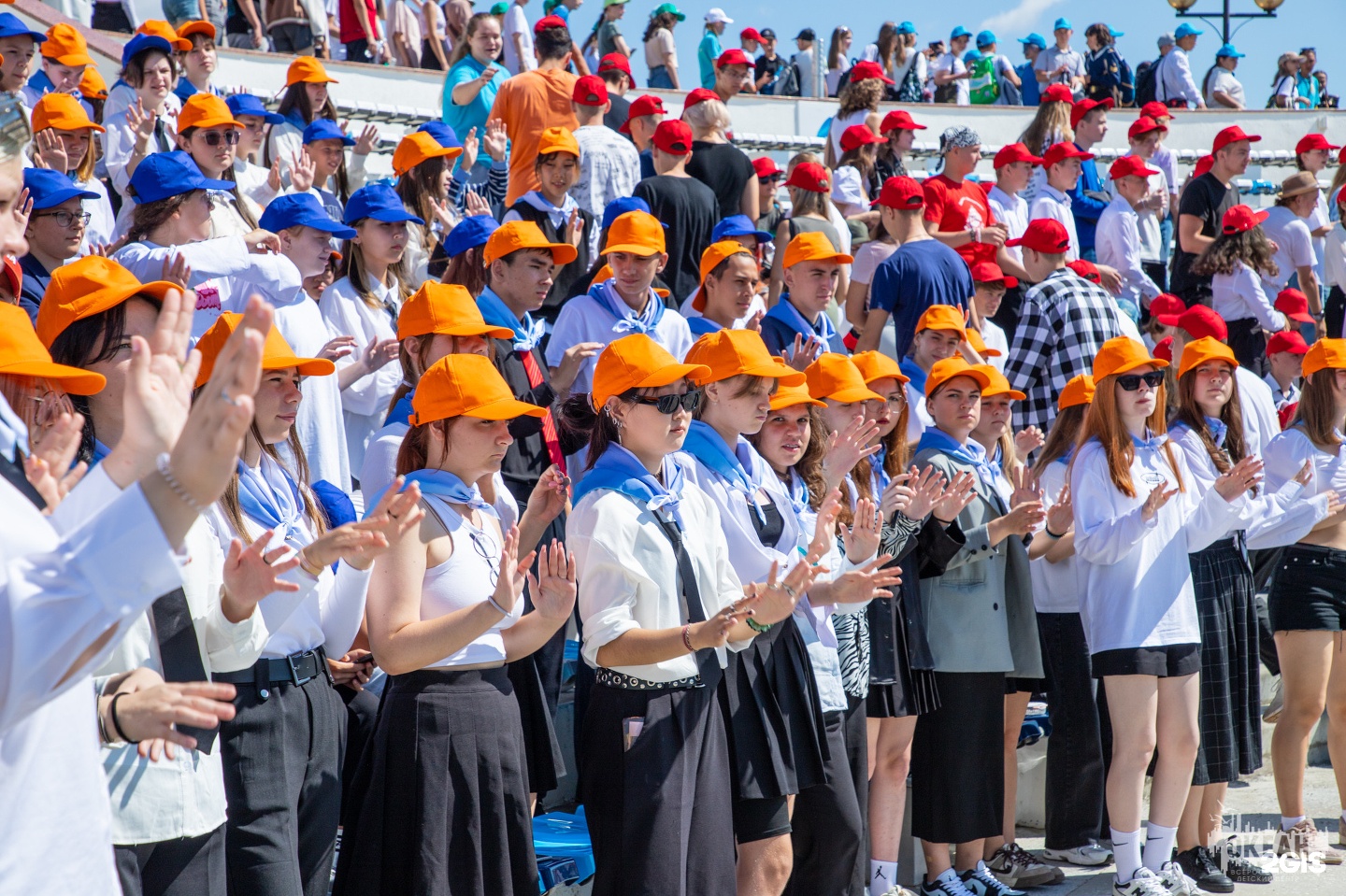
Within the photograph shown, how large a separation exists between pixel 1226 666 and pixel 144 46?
21.2ft

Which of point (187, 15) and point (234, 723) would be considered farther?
point (187, 15)

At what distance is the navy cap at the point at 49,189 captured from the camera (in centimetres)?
533

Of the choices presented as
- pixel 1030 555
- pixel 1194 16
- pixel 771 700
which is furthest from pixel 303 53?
pixel 1194 16

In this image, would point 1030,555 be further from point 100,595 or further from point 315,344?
point 100,595

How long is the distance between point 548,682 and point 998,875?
7.85ft

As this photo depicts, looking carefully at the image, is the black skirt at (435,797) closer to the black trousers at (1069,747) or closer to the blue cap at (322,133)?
the black trousers at (1069,747)

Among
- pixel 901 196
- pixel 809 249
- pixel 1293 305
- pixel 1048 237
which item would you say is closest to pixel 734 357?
pixel 809 249

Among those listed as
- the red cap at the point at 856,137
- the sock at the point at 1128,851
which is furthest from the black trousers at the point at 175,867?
the red cap at the point at 856,137

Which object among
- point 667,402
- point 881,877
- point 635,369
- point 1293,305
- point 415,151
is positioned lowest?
point 881,877

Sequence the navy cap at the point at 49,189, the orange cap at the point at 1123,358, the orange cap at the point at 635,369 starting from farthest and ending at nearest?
the orange cap at the point at 1123,358 < the navy cap at the point at 49,189 < the orange cap at the point at 635,369

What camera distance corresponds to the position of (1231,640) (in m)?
6.55

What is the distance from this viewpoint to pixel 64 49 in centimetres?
830

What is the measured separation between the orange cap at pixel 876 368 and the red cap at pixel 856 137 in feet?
15.8

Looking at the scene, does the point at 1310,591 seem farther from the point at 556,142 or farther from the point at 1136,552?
the point at 556,142
